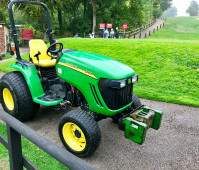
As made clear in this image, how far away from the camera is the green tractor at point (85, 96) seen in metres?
2.87

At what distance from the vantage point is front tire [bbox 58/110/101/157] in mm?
2830

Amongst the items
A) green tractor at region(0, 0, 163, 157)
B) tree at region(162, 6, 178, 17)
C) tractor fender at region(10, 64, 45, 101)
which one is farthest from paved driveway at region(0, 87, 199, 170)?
tree at region(162, 6, 178, 17)

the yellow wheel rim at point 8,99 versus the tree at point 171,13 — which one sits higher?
the tree at point 171,13

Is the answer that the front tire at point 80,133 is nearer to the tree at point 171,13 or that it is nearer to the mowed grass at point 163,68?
the mowed grass at point 163,68

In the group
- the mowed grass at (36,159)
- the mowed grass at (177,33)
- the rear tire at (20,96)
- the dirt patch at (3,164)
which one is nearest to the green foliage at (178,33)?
the mowed grass at (177,33)

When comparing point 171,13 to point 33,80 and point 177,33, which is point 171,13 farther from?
point 33,80

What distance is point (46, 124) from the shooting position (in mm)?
3984

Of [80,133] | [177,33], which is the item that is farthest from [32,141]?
[177,33]

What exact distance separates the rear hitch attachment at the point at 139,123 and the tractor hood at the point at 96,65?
25.0 inches

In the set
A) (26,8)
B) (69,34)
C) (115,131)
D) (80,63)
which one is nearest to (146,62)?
(115,131)

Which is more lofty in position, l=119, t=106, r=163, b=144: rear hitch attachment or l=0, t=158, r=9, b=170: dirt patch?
l=119, t=106, r=163, b=144: rear hitch attachment

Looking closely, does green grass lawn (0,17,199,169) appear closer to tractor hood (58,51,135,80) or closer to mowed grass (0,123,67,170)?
mowed grass (0,123,67,170)

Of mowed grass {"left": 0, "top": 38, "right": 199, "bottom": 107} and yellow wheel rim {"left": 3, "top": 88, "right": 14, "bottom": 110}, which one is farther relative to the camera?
mowed grass {"left": 0, "top": 38, "right": 199, "bottom": 107}

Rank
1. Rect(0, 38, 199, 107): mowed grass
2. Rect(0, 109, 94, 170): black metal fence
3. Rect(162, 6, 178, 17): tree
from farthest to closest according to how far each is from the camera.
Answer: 1. Rect(162, 6, 178, 17): tree
2. Rect(0, 38, 199, 107): mowed grass
3. Rect(0, 109, 94, 170): black metal fence
